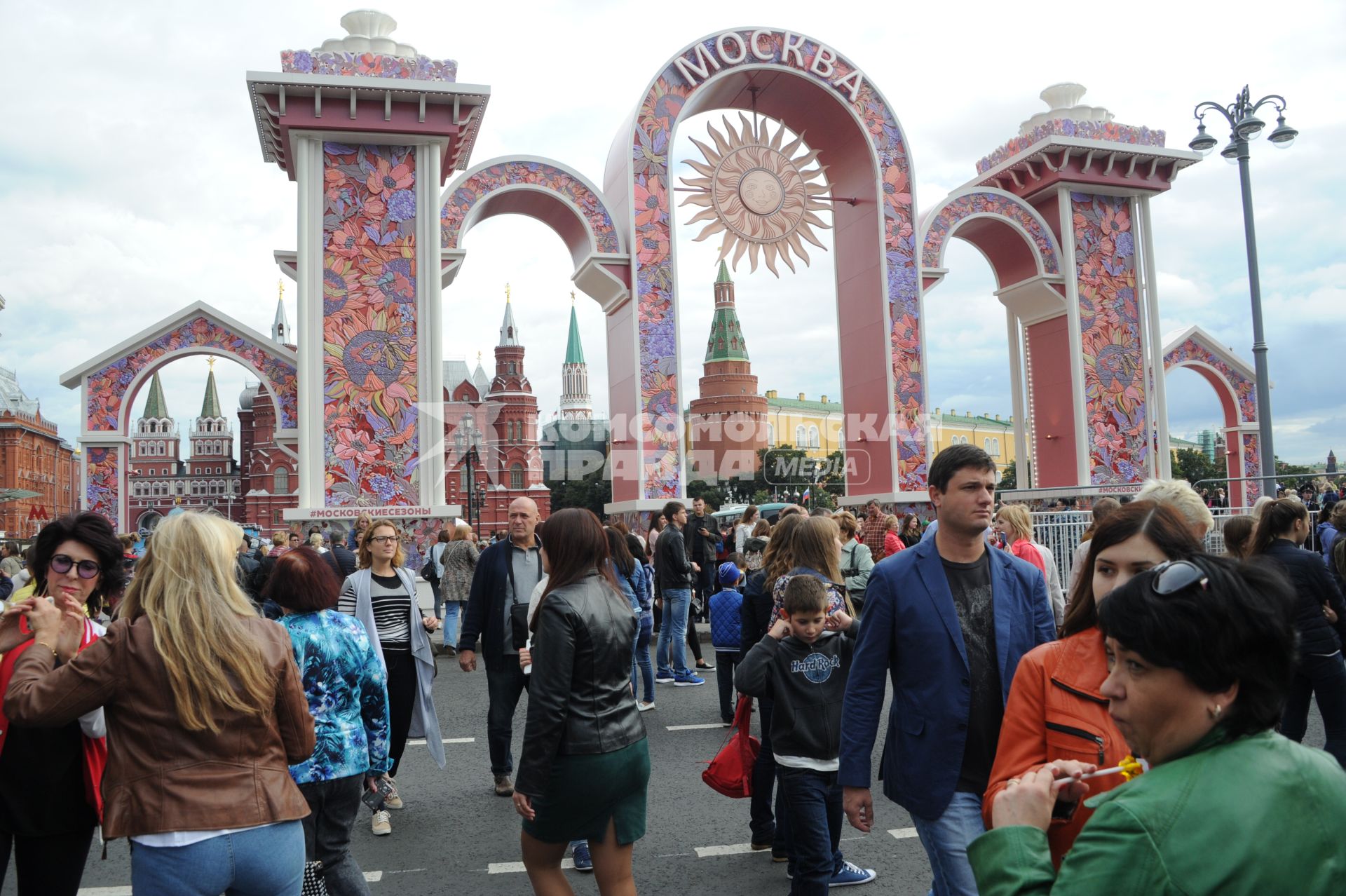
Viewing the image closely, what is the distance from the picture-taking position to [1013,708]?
2.40m

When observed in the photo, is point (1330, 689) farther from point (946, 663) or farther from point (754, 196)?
point (754, 196)

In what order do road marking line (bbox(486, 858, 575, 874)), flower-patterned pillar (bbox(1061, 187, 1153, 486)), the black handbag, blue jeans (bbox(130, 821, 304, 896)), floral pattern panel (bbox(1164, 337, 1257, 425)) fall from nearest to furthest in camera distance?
blue jeans (bbox(130, 821, 304, 896)) → the black handbag → road marking line (bbox(486, 858, 575, 874)) → flower-patterned pillar (bbox(1061, 187, 1153, 486)) → floral pattern panel (bbox(1164, 337, 1257, 425))

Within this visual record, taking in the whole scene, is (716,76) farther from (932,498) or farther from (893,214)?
(932,498)

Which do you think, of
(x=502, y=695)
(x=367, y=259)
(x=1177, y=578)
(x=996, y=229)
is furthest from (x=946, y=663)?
(x=996, y=229)

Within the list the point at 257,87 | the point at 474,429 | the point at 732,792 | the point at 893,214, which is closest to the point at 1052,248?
the point at 893,214

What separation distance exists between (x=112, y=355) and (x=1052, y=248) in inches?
698

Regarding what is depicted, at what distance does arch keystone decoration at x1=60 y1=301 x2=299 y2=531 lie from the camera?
717 inches

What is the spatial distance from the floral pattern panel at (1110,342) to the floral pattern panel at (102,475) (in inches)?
712

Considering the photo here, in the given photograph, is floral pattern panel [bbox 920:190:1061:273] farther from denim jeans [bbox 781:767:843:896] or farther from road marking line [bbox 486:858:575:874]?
denim jeans [bbox 781:767:843:896]

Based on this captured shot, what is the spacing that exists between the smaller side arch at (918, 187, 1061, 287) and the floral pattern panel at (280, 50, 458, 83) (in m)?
8.81

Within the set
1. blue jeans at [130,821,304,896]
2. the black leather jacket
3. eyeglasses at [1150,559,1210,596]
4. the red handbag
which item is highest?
eyeglasses at [1150,559,1210,596]

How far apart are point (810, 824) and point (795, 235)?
14578 millimetres

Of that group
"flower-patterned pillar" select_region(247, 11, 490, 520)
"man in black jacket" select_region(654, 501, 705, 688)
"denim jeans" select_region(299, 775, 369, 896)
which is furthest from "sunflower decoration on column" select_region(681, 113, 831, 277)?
"denim jeans" select_region(299, 775, 369, 896)

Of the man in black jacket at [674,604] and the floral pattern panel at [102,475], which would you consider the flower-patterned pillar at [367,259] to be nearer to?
the floral pattern panel at [102,475]
